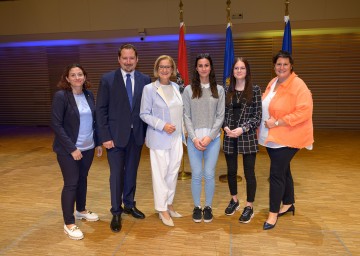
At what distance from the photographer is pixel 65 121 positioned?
9.09 ft

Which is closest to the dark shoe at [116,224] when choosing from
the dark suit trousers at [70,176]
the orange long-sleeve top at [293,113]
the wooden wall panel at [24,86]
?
the dark suit trousers at [70,176]

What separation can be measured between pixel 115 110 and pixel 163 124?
47 cm

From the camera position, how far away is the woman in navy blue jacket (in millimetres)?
2717

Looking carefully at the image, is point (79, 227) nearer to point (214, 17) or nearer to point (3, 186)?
point (3, 186)

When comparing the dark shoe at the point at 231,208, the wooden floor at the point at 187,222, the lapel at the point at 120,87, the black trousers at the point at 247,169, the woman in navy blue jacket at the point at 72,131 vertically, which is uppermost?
the lapel at the point at 120,87

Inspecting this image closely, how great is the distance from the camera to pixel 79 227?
10.3 ft

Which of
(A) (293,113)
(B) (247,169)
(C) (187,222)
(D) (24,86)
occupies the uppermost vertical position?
(D) (24,86)

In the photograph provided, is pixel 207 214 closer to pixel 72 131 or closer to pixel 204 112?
pixel 204 112

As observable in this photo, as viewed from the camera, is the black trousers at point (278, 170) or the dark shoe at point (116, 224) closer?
the black trousers at point (278, 170)

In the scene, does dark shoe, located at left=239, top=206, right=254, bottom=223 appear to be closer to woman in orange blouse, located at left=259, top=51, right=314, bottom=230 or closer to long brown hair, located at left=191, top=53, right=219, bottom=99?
woman in orange blouse, located at left=259, top=51, right=314, bottom=230

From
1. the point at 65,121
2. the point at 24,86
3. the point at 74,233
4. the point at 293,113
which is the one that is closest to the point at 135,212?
the point at 74,233

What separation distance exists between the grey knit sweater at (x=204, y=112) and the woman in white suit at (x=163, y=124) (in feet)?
0.26

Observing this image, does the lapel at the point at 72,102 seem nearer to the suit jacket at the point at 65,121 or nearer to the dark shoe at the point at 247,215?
the suit jacket at the point at 65,121

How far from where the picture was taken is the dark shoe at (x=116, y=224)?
3020 millimetres
